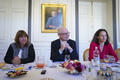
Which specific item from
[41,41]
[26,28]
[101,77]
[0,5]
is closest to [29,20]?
[26,28]

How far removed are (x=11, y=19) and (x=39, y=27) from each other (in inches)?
34.7

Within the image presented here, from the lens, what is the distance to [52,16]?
3.40 metres

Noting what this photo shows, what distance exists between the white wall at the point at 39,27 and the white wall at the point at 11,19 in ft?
0.89

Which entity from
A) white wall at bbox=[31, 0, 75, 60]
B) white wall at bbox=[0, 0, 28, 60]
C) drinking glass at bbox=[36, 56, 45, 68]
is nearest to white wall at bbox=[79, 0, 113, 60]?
white wall at bbox=[31, 0, 75, 60]

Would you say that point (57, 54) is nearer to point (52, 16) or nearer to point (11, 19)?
point (52, 16)

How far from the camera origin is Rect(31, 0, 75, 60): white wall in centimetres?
334

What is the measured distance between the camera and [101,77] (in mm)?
858

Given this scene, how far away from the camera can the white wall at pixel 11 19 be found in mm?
3289

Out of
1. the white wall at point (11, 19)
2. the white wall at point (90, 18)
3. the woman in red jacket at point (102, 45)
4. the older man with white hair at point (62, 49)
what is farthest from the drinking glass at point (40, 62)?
the white wall at point (90, 18)

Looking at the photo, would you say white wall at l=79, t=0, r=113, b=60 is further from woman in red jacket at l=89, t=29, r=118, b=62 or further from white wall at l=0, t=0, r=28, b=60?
white wall at l=0, t=0, r=28, b=60

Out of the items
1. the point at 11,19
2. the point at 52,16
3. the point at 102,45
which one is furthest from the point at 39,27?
the point at 102,45

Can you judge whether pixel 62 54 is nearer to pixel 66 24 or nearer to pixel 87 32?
pixel 66 24

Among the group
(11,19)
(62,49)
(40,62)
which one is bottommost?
(40,62)

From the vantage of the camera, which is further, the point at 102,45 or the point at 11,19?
the point at 11,19
